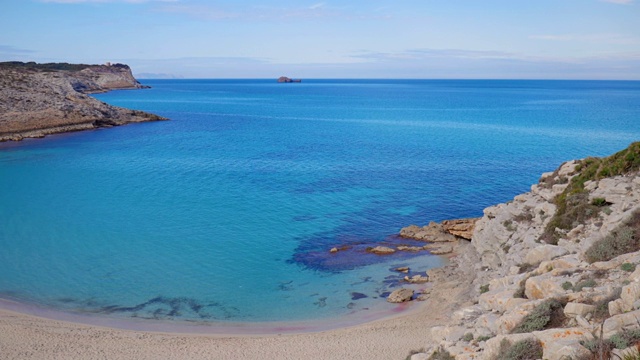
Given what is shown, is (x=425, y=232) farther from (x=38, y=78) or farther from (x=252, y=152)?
(x=38, y=78)

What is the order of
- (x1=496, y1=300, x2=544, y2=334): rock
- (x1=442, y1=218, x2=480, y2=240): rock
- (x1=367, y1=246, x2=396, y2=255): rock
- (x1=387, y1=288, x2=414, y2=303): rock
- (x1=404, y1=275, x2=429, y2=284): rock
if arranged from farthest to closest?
(x1=442, y1=218, x2=480, y2=240): rock → (x1=367, y1=246, x2=396, y2=255): rock → (x1=404, y1=275, x2=429, y2=284): rock → (x1=387, y1=288, x2=414, y2=303): rock → (x1=496, y1=300, x2=544, y2=334): rock

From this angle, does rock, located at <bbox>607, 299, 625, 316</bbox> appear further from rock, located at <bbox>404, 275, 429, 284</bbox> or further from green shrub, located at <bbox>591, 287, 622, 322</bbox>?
rock, located at <bbox>404, 275, 429, 284</bbox>

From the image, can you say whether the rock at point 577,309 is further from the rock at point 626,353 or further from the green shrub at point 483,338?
the rock at point 626,353

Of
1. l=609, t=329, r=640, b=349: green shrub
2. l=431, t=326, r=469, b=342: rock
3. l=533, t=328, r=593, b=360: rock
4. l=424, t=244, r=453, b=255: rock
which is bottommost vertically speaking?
l=424, t=244, r=453, b=255: rock

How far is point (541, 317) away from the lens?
12227 mm

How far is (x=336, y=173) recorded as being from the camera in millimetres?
52594

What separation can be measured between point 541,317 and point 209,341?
1413 centimetres

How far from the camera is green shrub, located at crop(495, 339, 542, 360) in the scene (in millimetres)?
10820

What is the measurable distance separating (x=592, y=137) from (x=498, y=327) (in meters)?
66.7

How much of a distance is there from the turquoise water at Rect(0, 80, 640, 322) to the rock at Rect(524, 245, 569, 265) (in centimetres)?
897

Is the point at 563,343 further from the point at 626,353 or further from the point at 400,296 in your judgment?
the point at 400,296

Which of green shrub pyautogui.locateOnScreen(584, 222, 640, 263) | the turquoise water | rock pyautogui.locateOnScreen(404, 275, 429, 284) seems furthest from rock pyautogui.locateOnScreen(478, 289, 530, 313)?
rock pyautogui.locateOnScreen(404, 275, 429, 284)

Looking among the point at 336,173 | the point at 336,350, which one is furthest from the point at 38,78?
the point at 336,350

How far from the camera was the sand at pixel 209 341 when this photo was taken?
20641 millimetres
